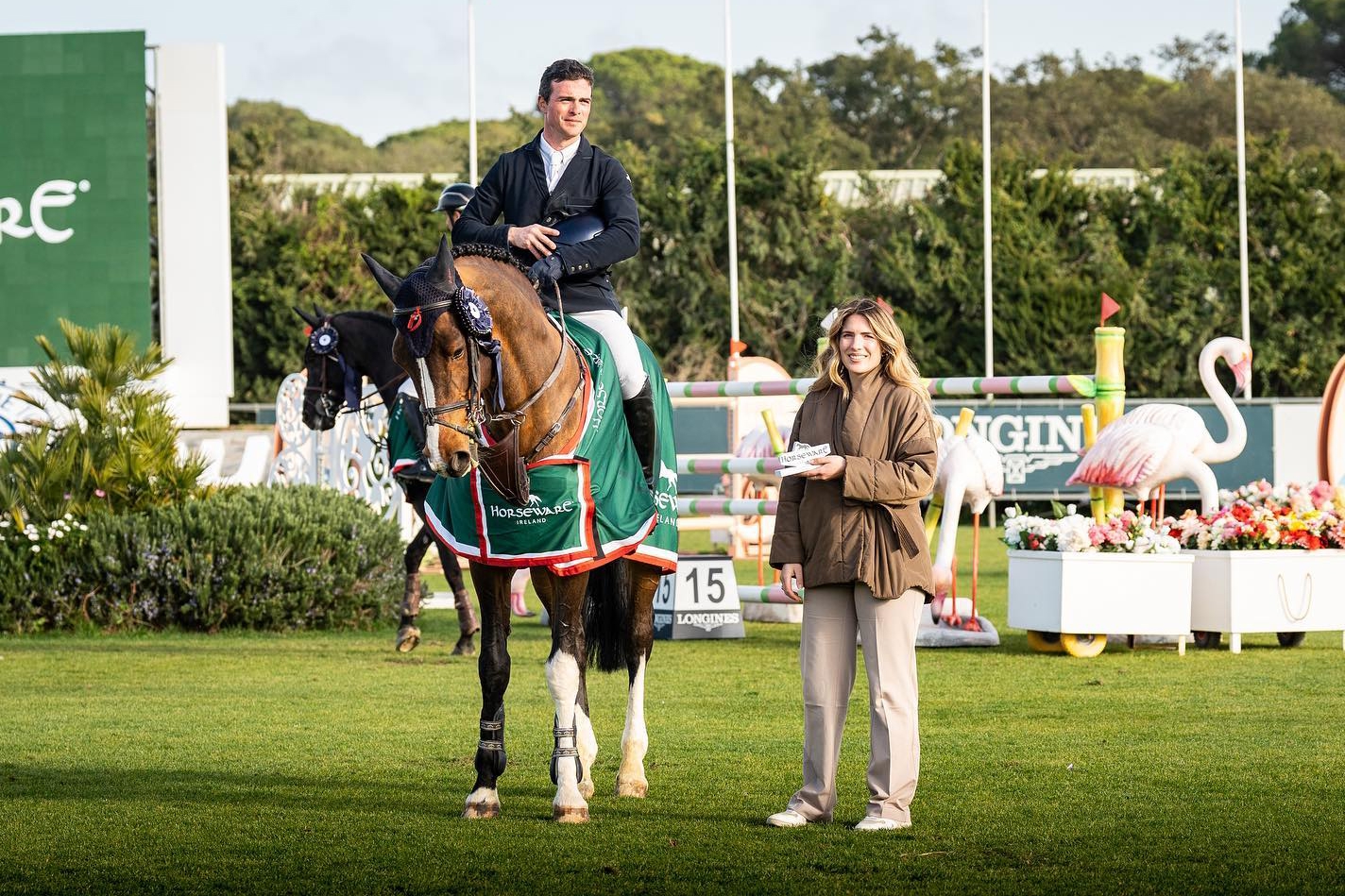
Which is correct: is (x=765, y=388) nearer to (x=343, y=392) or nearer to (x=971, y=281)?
(x=343, y=392)

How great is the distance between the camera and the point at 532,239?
20.7ft

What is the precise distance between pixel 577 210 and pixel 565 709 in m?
1.82

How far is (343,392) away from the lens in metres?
11.3

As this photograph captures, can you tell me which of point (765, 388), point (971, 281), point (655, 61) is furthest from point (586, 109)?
point (655, 61)

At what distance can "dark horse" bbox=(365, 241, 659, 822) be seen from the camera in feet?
18.0

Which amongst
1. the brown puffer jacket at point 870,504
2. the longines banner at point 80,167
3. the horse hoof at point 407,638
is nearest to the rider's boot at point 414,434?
the horse hoof at point 407,638

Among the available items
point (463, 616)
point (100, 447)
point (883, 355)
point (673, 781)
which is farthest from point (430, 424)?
point (100, 447)

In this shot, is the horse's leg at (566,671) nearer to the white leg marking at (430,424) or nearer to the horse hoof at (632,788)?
the horse hoof at (632,788)

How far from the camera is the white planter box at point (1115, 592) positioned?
10.8 m

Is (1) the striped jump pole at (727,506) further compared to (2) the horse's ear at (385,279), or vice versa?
(1) the striped jump pole at (727,506)

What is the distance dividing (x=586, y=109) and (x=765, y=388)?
5.86m

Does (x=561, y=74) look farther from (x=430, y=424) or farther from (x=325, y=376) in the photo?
(x=325, y=376)

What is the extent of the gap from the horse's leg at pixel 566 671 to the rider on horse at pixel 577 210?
2.61ft

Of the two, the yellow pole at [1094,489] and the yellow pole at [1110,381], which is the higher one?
the yellow pole at [1110,381]
